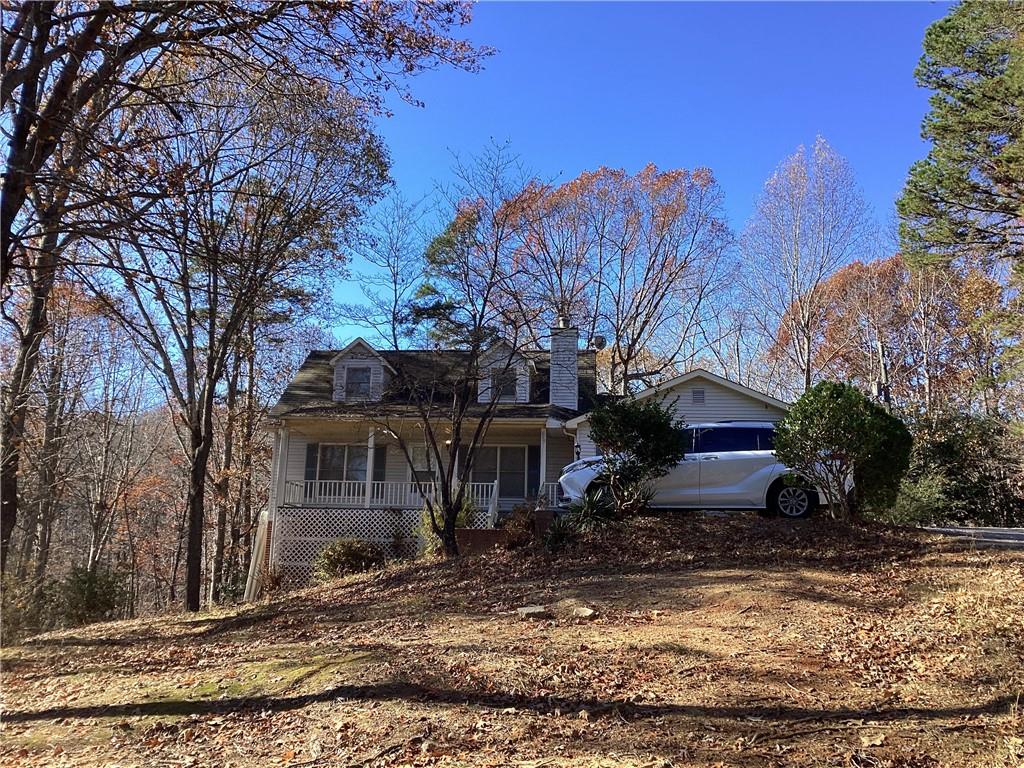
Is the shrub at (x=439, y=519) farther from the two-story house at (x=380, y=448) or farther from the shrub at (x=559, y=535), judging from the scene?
the shrub at (x=559, y=535)

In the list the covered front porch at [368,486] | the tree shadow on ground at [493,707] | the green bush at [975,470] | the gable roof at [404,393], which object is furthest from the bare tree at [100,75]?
the green bush at [975,470]

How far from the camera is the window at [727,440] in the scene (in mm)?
11531

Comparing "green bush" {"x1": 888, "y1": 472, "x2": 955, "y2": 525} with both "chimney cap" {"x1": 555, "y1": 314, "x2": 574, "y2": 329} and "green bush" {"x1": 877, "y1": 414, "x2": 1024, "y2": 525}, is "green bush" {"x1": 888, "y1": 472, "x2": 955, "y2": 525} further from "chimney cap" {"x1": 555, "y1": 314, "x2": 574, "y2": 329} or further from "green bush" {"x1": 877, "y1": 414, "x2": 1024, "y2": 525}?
"chimney cap" {"x1": 555, "y1": 314, "x2": 574, "y2": 329}

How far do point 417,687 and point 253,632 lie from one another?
155 inches

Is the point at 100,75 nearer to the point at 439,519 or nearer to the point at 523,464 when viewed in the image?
the point at 439,519

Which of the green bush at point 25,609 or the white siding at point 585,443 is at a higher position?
the white siding at point 585,443

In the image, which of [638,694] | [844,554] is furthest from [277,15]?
[844,554]

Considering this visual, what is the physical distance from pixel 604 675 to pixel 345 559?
10.8 metres

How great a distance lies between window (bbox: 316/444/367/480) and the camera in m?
19.9

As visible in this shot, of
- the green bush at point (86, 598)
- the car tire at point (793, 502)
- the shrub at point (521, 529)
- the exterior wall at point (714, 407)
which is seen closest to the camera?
the car tire at point (793, 502)

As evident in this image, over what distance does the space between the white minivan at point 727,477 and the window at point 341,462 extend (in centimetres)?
973

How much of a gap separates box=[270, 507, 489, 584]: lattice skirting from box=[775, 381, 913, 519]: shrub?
9.42 meters

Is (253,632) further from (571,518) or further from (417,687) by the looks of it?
(571,518)

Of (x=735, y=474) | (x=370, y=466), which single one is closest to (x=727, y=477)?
(x=735, y=474)
